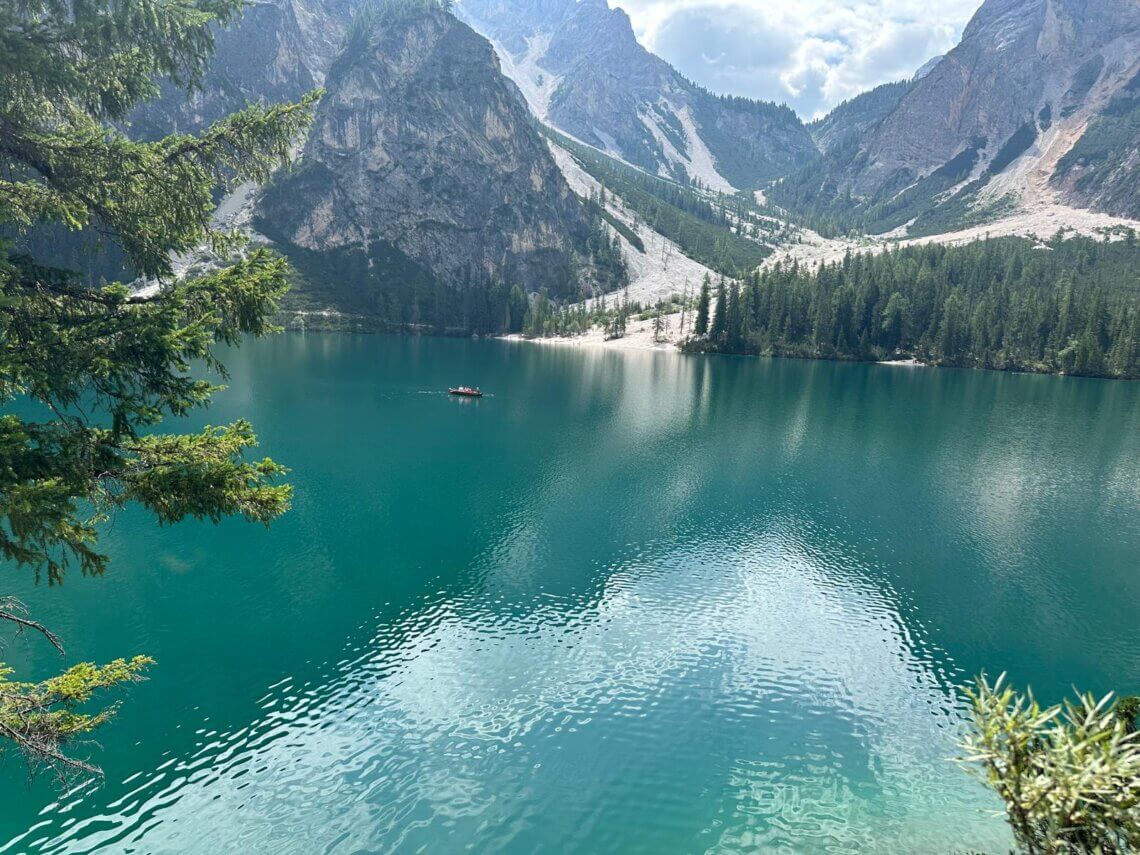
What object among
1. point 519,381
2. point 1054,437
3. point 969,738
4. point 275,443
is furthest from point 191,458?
point 519,381

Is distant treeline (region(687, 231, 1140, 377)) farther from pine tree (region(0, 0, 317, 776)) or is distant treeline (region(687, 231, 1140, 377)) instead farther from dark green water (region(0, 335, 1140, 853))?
pine tree (region(0, 0, 317, 776))

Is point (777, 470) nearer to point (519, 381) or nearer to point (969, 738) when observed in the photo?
point (969, 738)

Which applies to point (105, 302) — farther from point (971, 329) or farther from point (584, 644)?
point (971, 329)

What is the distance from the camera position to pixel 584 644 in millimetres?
30672

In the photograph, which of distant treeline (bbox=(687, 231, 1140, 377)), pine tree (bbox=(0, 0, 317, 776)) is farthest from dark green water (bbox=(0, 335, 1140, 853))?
distant treeline (bbox=(687, 231, 1140, 377))

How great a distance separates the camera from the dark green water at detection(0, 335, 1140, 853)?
20.1 metres

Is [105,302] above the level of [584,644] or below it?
above

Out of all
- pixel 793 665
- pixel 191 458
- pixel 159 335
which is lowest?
pixel 793 665

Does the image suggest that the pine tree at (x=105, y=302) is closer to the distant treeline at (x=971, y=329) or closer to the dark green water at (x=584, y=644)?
the dark green water at (x=584, y=644)

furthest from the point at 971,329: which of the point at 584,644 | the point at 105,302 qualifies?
the point at 105,302

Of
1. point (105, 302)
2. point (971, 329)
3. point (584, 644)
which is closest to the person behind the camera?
point (105, 302)

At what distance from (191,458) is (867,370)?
585 feet

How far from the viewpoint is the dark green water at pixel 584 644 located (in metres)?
20.1

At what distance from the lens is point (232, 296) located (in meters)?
11.4
